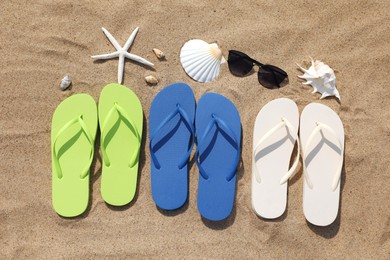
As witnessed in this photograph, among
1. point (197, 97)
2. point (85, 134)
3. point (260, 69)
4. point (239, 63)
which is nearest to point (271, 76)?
point (260, 69)

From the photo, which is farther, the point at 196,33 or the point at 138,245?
the point at 196,33

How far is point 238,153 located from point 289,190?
1.08 ft

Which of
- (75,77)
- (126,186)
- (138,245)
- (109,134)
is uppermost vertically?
(75,77)

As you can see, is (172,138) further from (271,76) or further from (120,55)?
(271,76)

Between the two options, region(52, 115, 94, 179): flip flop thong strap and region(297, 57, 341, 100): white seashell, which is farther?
region(297, 57, 341, 100): white seashell

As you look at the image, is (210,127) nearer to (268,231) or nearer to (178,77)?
(178,77)

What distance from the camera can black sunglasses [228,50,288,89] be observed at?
6.70ft

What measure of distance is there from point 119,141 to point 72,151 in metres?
0.23

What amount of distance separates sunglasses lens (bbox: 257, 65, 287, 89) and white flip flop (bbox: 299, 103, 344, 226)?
194 mm

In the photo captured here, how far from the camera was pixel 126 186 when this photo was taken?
1.97m

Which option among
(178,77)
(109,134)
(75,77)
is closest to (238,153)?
(178,77)

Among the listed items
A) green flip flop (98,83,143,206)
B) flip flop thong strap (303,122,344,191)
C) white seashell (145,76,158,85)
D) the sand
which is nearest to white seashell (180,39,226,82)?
the sand

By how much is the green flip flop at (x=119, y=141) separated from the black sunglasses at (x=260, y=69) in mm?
515

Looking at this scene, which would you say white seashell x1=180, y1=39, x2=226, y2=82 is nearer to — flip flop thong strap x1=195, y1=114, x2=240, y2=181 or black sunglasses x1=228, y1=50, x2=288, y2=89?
black sunglasses x1=228, y1=50, x2=288, y2=89
